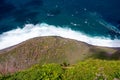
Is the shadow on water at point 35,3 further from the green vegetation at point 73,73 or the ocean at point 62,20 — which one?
the green vegetation at point 73,73

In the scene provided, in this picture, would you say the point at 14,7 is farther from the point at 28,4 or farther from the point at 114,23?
the point at 114,23

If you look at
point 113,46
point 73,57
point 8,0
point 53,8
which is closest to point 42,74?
point 73,57

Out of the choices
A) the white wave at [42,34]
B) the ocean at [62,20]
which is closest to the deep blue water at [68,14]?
the ocean at [62,20]

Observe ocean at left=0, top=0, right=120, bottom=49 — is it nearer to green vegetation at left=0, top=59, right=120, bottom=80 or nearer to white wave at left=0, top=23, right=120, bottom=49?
white wave at left=0, top=23, right=120, bottom=49

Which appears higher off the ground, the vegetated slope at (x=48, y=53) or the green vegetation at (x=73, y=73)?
the vegetated slope at (x=48, y=53)

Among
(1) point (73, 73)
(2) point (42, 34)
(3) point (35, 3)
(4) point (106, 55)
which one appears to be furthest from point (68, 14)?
(1) point (73, 73)

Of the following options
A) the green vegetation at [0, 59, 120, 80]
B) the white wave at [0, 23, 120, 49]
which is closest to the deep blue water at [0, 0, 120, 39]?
the white wave at [0, 23, 120, 49]
